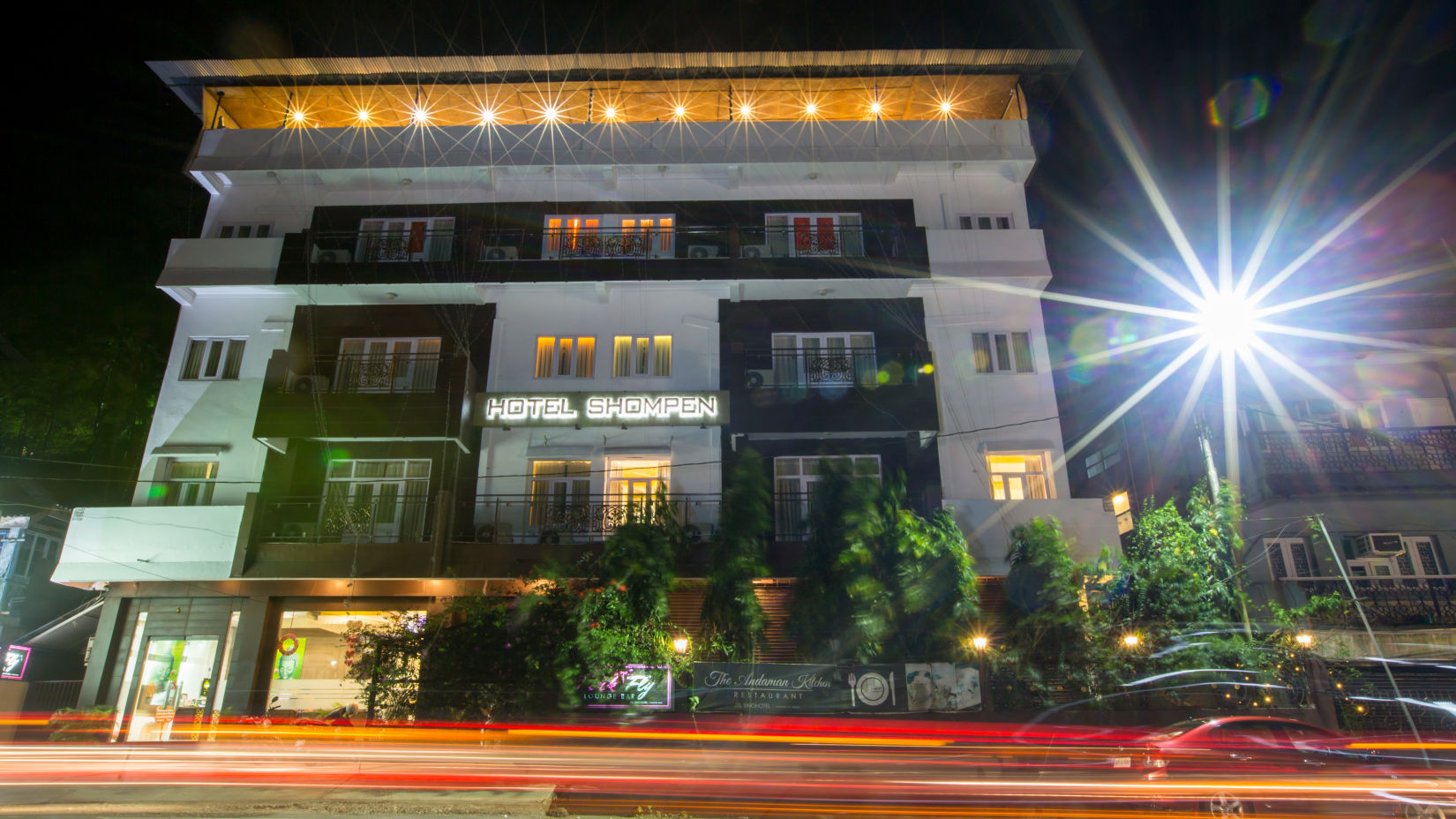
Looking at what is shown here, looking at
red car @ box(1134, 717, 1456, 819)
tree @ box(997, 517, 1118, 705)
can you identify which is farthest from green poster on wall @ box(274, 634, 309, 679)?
red car @ box(1134, 717, 1456, 819)

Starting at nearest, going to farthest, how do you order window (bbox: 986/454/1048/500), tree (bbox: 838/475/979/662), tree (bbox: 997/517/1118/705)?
1. tree (bbox: 997/517/1118/705)
2. tree (bbox: 838/475/979/662)
3. window (bbox: 986/454/1048/500)

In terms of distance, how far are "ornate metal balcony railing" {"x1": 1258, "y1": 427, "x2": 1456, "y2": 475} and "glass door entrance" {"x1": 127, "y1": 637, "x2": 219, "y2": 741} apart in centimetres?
2637

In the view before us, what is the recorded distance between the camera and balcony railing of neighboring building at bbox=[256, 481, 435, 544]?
18.9 m

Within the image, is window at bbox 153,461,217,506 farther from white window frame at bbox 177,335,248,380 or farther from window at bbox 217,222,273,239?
window at bbox 217,222,273,239

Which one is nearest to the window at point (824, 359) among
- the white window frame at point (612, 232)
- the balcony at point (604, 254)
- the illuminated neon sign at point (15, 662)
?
the balcony at point (604, 254)

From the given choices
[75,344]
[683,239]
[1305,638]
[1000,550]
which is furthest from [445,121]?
[1305,638]

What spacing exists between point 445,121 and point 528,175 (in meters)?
3.32

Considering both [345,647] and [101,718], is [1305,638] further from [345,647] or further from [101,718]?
[101,718]

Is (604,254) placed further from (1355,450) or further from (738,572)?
(1355,450)

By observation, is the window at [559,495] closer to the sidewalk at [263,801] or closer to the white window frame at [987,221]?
the sidewalk at [263,801]

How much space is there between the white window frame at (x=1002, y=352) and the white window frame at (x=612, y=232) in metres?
8.73

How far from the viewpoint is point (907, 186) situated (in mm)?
23000

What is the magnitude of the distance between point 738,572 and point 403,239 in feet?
43.9

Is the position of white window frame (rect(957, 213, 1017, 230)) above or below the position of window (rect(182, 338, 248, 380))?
above
